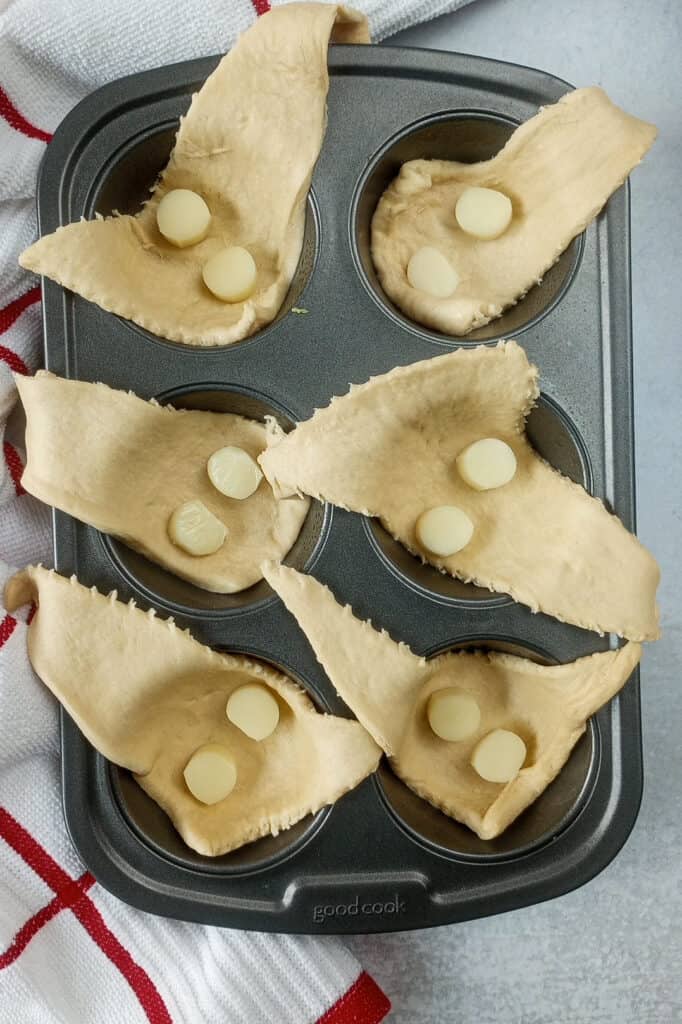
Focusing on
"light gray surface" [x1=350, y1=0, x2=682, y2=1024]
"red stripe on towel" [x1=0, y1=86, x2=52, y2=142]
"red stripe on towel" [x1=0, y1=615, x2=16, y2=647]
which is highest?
"red stripe on towel" [x1=0, y1=86, x2=52, y2=142]

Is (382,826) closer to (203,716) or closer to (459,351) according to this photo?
(203,716)

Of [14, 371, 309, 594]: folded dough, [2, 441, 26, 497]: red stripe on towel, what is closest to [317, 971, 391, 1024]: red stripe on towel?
[14, 371, 309, 594]: folded dough

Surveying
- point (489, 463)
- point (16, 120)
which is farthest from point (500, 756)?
point (16, 120)

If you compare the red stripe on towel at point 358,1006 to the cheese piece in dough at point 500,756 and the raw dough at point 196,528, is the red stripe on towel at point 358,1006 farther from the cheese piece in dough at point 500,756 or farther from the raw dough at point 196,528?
the raw dough at point 196,528

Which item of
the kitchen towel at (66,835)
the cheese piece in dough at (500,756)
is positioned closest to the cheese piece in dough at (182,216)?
the kitchen towel at (66,835)

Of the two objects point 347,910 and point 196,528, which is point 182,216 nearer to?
point 196,528

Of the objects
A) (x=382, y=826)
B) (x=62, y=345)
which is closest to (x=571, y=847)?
(x=382, y=826)

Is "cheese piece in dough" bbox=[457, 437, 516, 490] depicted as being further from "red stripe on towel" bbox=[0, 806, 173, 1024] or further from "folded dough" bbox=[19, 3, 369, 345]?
"red stripe on towel" bbox=[0, 806, 173, 1024]
